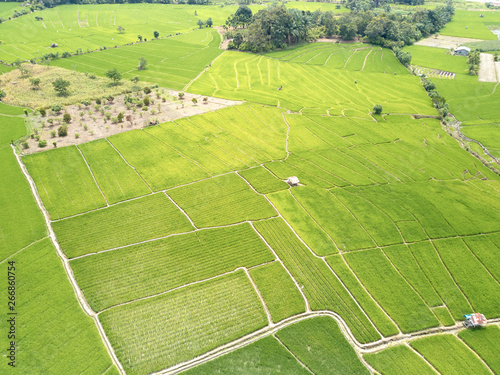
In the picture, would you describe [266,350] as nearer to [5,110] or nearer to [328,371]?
[328,371]

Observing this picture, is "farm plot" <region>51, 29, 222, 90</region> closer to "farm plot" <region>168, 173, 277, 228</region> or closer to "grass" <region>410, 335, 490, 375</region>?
"farm plot" <region>168, 173, 277, 228</region>

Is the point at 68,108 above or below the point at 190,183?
above

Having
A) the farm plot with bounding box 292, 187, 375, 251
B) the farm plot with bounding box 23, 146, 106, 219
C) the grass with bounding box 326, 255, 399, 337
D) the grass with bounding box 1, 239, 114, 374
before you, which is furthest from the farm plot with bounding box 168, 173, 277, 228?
the grass with bounding box 1, 239, 114, 374

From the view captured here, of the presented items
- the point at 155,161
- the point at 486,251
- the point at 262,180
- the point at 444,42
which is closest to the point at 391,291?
the point at 486,251

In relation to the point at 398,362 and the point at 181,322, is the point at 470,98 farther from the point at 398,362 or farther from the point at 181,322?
the point at 181,322

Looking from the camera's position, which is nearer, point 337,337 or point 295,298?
point 337,337

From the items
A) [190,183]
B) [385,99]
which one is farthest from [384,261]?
[385,99]
